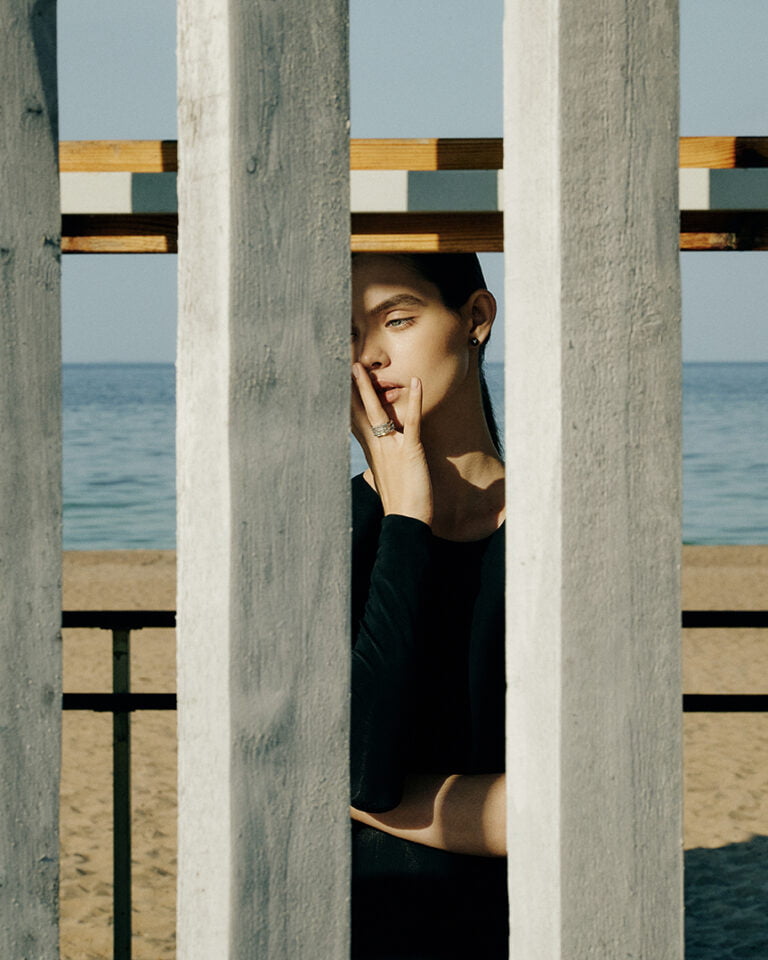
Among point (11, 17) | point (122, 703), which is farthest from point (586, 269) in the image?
point (122, 703)

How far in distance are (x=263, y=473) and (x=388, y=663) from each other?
0.71 metres

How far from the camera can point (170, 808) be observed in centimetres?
677

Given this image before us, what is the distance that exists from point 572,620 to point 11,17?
982 millimetres

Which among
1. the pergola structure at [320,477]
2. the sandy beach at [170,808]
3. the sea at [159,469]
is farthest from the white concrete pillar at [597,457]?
the sea at [159,469]

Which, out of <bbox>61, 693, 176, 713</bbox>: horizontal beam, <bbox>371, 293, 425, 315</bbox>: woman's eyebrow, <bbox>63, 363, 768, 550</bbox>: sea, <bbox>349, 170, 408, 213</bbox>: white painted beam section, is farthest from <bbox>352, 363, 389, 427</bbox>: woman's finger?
<bbox>63, 363, 768, 550</bbox>: sea

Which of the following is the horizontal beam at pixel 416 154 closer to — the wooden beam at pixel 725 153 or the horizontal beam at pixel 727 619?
the wooden beam at pixel 725 153

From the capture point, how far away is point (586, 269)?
4.18ft

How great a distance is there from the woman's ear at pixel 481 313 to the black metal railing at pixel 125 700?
0.75m

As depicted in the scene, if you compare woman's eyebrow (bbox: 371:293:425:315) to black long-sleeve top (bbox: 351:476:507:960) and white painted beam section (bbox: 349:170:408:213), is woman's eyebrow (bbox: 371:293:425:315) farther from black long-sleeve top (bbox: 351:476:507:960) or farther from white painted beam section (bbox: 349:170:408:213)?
white painted beam section (bbox: 349:170:408:213)

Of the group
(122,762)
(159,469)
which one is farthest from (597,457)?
(159,469)

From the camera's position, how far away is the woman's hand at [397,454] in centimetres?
192

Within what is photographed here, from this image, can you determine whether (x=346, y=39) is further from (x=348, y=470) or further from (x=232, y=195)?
(x=348, y=470)

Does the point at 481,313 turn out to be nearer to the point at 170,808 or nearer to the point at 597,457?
the point at 597,457

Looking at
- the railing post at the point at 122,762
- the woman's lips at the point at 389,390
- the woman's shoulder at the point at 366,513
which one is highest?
the woman's lips at the point at 389,390
